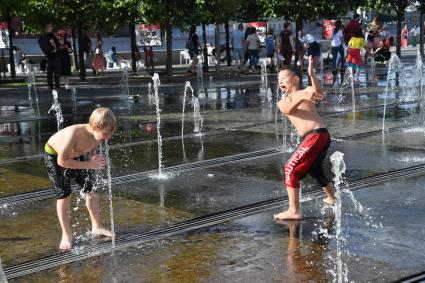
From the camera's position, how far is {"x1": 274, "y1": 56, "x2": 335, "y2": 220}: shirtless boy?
17.1 ft

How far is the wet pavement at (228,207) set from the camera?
4312 mm

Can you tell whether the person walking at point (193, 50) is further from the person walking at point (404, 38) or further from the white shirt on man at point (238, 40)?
the person walking at point (404, 38)

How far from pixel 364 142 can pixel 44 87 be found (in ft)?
40.9

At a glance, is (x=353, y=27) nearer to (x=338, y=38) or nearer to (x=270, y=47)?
(x=338, y=38)

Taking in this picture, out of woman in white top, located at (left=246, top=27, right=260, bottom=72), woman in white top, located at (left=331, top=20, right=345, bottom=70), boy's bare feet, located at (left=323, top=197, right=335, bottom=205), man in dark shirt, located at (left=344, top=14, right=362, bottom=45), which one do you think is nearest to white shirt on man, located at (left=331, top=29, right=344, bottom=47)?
woman in white top, located at (left=331, top=20, right=345, bottom=70)

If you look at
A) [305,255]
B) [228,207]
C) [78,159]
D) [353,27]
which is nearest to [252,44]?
[353,27]

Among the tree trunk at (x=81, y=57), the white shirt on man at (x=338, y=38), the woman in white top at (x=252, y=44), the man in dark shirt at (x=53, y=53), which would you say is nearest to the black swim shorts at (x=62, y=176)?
the man in dark shirt at (x=53, y=53)

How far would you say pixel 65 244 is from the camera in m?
4.78

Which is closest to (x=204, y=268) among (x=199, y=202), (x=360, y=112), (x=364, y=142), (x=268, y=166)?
(x=199, y=202)

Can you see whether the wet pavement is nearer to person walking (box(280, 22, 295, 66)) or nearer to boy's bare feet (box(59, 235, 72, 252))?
boy's bare feet (box(59, 235, 72, 252))

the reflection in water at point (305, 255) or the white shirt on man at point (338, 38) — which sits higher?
the white shirt on man at point (338, 38)

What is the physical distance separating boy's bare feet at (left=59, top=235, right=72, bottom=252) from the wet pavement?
53 mm

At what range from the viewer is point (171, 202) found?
599 centimetres

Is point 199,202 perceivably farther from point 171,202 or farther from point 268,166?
point 268,166
